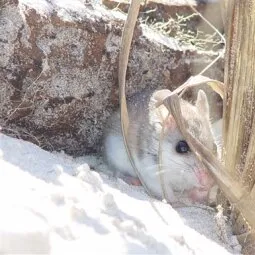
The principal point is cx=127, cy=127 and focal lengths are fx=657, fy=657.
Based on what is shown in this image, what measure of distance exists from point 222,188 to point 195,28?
1804 mm

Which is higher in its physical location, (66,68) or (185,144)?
(66,68)

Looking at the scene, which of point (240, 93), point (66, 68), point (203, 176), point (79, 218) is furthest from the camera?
point (203, 176)

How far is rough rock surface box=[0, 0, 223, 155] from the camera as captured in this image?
3008mm

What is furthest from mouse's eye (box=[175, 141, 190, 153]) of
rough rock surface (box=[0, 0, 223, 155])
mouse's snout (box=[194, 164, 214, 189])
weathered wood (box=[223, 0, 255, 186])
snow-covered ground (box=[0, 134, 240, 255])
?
weathered wood (box=[223, 0, 255, 186])

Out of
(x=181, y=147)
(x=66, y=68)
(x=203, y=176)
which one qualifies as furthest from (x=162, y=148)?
(x=66, y=68)

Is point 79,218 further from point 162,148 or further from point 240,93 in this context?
point 162,148

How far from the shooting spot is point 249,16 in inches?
99.6

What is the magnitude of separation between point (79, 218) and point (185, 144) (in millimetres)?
1795

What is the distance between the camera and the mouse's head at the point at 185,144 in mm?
3527

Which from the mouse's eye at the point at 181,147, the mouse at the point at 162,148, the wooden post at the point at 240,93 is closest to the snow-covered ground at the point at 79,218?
the wooden post at the point at 240,93

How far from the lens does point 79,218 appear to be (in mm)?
1956

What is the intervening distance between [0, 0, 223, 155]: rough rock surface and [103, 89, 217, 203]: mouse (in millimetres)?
120

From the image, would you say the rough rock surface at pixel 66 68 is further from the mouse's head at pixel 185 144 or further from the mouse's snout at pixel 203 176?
the mouse's snout at pixel 203 176

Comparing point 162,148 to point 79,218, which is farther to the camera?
point 162,148
